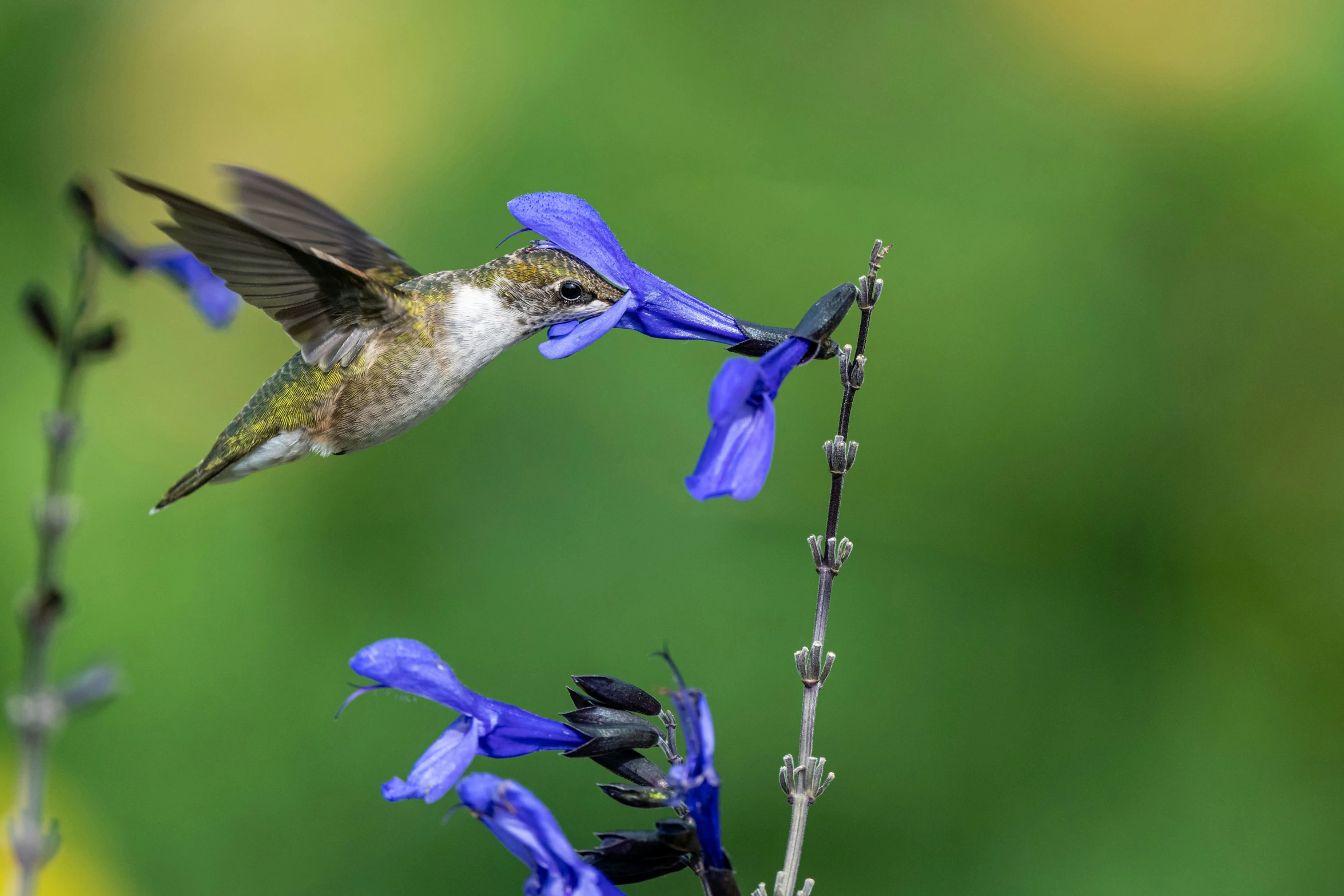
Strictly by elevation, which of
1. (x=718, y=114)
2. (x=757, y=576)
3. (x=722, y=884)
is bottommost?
(x=722, y=884)

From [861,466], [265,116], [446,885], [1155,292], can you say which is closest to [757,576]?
[861,466]

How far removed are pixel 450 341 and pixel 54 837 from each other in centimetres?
111

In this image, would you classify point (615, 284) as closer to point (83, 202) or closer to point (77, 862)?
point (83, 202)

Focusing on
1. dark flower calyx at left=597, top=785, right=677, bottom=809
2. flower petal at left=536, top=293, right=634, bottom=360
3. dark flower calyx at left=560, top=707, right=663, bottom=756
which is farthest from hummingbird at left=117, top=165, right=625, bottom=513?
dark flower calyx at left=597, top=785, right=677, bottom=809

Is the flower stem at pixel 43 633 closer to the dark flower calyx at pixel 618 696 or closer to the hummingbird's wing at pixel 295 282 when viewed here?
the hummingbird's wing at pixel 295 282

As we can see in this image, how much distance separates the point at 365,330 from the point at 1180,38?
3.75 metres

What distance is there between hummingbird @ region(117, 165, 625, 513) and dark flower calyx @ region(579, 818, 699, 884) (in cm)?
103

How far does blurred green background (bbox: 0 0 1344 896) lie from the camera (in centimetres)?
357

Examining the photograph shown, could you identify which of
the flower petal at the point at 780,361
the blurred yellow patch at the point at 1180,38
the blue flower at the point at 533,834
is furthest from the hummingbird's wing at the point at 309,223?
the blurred yellow patch at the point at 1180,38

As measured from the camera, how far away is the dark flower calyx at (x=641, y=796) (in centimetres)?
152

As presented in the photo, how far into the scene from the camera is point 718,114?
4637mm

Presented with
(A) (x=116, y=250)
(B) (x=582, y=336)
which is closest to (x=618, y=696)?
(B) (x=582, y=336)

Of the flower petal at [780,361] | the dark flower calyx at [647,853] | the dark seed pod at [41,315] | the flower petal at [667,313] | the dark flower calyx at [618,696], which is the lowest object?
the dark flower calyx at [647,853]

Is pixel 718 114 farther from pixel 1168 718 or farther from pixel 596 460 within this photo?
pixel 1168 718
